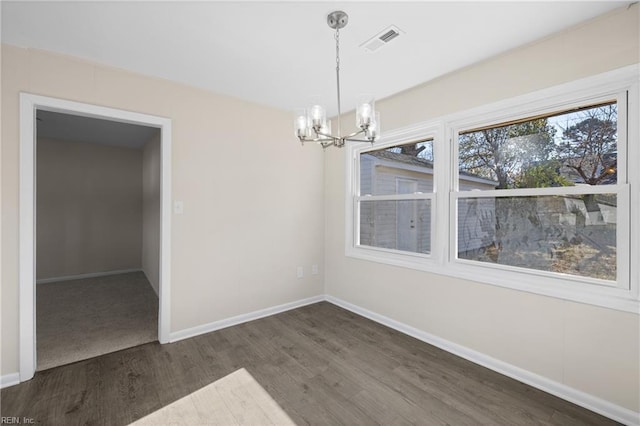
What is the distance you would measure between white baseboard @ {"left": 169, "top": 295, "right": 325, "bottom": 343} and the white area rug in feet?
3.00

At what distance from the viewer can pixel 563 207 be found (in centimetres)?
207

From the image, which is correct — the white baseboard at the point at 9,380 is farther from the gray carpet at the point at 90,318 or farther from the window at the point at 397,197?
the window at the point at 397,197

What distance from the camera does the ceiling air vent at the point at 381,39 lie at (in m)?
1.97

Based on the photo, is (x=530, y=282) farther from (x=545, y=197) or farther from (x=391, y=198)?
(x=391, y=198)

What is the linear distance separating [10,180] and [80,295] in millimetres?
2803

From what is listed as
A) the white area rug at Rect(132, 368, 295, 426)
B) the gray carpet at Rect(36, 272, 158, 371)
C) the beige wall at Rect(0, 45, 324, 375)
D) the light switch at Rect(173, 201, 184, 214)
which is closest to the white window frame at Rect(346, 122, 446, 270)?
the beige wall at Rect(0, 45, 324, 375)

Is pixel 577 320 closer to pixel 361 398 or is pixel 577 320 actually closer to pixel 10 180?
pixel 361 398

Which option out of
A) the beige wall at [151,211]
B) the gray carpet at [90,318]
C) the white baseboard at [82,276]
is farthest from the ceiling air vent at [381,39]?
the white baseboard at [82,276]

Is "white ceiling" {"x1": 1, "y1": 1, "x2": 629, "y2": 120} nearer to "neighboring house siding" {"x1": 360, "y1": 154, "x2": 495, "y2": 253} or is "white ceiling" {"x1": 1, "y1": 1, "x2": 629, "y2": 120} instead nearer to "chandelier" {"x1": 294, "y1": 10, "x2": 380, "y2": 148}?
"chandelier" {"x1": 294, "y1": 10, "x2": 380, "y2": 148}

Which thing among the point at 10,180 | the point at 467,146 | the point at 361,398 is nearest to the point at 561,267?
the point at 467,146

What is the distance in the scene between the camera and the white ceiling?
177cm

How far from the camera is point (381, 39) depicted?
2066 millimetres

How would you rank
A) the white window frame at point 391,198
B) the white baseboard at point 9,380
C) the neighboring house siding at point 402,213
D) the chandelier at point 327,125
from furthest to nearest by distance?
the white window frame at point 391,198 < the neighboring house siding at point 402,213 < the white baseboard at point 9,380 < the chandelier at point 327,125

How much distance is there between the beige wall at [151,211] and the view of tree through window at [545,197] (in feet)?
13.4
